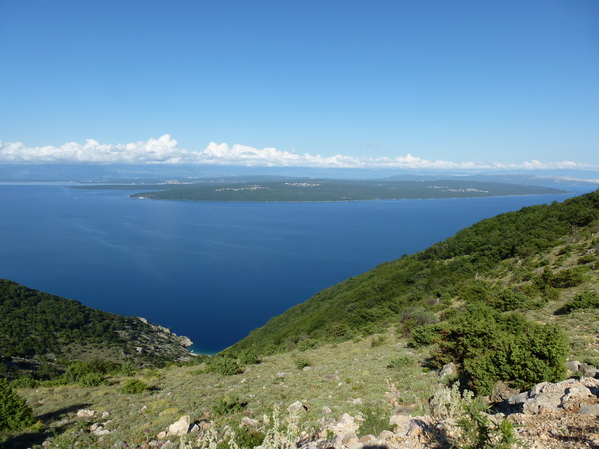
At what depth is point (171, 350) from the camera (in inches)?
1673

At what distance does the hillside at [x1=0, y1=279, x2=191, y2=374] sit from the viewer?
32469 millimetres

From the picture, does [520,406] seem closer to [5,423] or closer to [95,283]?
[5,423]

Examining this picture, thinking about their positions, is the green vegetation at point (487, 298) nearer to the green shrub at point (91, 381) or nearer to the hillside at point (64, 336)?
the green shrub at point (91, 381)

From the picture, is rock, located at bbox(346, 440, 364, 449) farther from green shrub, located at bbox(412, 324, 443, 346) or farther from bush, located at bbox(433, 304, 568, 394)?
green shrub, located at bbox(412, 324, 443, 346)

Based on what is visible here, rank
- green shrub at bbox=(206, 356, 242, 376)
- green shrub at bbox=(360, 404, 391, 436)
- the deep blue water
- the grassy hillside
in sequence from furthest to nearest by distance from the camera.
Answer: the deep blue water
the grassy hillside
green shrub at bbox=(206, 356, 242, 376)
green shrub at bbox=(360, 404, 391, 436)

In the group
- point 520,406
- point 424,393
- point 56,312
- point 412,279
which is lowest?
point 56,312

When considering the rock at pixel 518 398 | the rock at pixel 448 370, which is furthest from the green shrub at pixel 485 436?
the rock at pixel 448 370

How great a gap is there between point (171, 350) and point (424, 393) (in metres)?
40.4

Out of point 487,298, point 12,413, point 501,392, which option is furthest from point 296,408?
point 487,298

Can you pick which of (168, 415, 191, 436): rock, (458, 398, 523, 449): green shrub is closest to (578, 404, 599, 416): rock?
(458, 398, 523, 449): green shrub

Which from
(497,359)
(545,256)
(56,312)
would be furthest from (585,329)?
(56,312)

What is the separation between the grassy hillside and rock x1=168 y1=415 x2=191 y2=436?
11803 mm

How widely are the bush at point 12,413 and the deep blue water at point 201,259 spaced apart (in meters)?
45.0

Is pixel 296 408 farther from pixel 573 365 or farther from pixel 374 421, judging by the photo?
pixel 573 365
